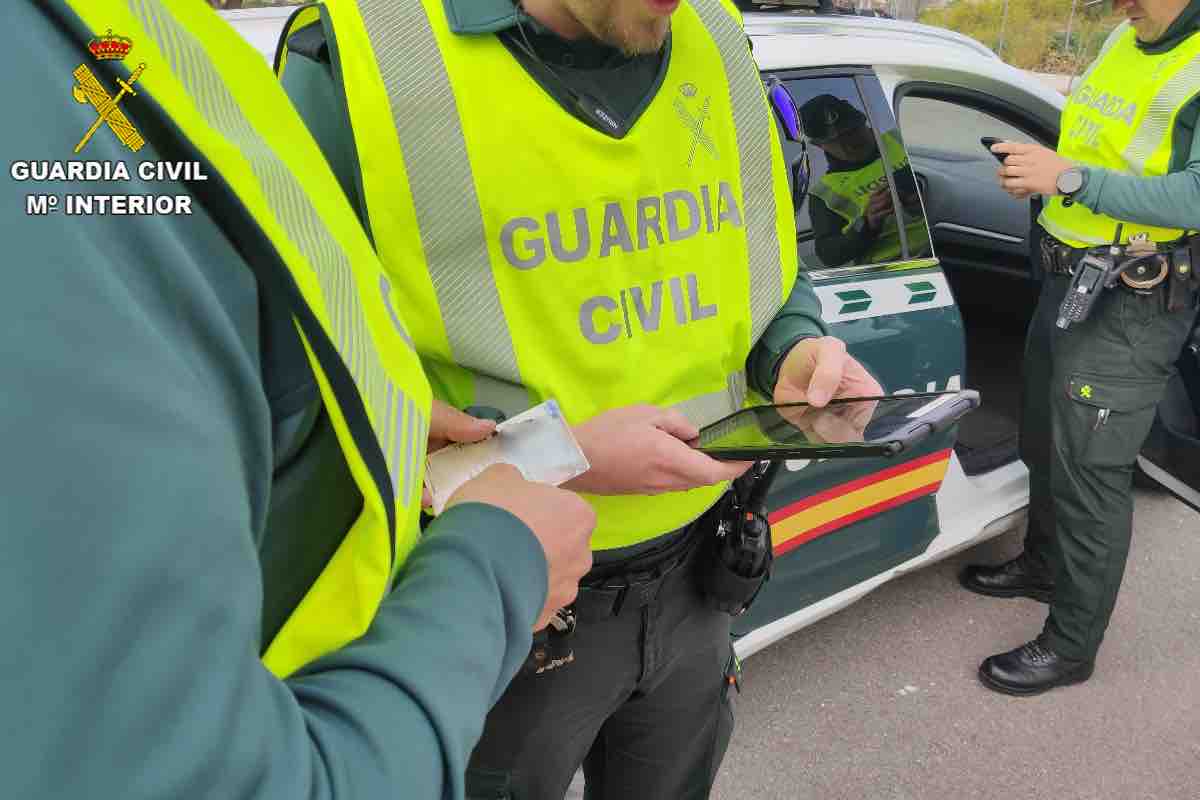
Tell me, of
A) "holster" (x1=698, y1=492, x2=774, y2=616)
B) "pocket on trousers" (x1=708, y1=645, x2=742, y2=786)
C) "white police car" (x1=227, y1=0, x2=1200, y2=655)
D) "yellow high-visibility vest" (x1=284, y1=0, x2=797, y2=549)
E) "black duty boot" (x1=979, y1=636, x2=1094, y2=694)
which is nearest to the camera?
"yellow high-visibility vest" (x1=284, y1=0, x2=797, y2=549)

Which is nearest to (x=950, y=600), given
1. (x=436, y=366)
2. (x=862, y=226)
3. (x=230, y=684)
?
(x=862, y=226)

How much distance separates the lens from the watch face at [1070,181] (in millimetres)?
2078

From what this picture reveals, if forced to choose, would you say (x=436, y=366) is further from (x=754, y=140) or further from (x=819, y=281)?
(x=819, y=281)

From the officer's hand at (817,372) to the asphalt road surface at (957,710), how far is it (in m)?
1.24

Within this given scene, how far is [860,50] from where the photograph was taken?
2.19 metres

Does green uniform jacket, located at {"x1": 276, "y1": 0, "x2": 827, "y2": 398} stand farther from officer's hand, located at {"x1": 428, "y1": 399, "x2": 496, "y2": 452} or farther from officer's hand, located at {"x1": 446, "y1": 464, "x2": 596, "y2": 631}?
officer's hand, located at {"x1": 446, "y1": 464, "x2": 596, "y2": 631}

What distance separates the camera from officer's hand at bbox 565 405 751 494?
1.03 metres

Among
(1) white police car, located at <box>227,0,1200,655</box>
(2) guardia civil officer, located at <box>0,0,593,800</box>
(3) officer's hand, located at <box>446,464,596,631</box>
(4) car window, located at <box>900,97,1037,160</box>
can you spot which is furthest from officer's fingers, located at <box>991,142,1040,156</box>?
(2) guardia civil officer, located at <box>0,0,593,800</box>

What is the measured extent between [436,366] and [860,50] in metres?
1.56

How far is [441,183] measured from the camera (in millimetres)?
1016

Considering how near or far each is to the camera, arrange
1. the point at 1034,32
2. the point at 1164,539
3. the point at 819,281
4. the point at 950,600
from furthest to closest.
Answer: the point at 1034,32
the point at 1164,539
the point at 950,600
the point at 819,281

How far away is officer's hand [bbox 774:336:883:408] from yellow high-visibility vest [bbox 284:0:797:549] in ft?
0.27

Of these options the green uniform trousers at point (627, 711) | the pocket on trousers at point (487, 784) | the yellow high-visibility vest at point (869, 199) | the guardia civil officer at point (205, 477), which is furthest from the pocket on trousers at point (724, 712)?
the yellow high-visibility vest at point (869, 199)

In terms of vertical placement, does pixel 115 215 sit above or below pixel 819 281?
above
